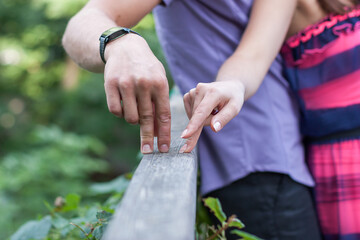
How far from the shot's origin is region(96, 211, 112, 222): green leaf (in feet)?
3.03

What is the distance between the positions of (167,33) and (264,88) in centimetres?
35

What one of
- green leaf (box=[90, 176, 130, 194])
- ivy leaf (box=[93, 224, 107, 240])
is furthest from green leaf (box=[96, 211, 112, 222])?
green leaf (box=[90, 176, 130, 194])

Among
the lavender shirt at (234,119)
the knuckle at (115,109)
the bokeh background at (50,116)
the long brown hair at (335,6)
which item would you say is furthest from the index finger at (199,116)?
the bokeh background at (50,116)

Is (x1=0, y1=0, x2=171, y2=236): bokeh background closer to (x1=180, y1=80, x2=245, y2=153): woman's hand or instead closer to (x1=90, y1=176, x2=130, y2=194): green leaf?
(x1=90, y1=176, x2=130, y2=194): green leaf

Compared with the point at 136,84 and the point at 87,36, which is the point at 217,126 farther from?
the point at 87,36

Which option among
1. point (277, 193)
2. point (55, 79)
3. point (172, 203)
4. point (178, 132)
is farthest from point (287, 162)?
point (55, 79)

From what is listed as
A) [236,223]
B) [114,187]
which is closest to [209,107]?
[236,223]

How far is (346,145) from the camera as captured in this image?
4.35 ft

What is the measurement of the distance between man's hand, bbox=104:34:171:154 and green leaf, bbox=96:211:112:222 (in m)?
0.23

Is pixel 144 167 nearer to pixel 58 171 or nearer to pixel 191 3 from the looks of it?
pixel 191 3

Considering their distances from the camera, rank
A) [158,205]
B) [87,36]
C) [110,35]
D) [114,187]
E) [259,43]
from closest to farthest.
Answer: [158,205] < [110,35] < [87,36] < [259,43] < [114,187]

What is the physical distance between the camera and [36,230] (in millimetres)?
1192

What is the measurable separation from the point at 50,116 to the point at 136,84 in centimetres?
937

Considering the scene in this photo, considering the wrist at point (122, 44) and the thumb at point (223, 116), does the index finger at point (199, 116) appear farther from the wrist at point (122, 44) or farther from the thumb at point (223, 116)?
the wrist at point (122, 44)
